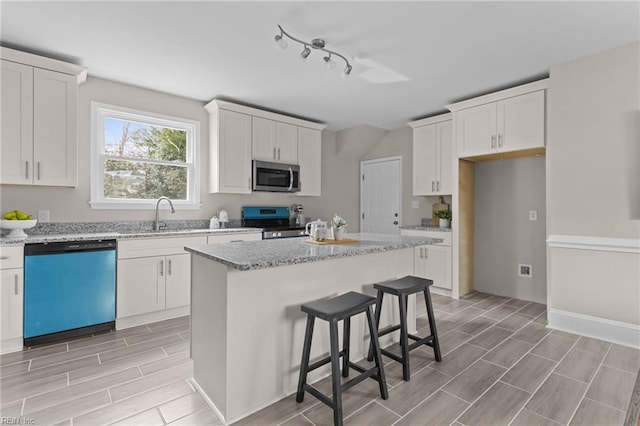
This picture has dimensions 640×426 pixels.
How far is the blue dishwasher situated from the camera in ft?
8.89

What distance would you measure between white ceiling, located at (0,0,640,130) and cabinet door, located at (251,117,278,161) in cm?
68

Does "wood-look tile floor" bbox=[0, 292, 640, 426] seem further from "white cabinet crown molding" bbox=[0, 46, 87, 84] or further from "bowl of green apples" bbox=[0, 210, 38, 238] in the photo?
"white cabinet crown molding" bbox=[0, 46, 87, 84]

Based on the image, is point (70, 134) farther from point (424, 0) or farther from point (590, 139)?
point (590, 139)

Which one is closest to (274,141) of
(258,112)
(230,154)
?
(258,112)

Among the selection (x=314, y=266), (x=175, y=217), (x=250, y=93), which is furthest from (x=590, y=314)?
(x=175, y=217)

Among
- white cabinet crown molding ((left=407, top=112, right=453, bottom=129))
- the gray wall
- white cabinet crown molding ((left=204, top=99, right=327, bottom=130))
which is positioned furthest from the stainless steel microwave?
the gray wall

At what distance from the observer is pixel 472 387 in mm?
2131

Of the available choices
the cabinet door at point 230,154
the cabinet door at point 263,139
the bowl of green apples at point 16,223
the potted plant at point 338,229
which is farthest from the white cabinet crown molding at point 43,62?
the potted plant at point 338,229

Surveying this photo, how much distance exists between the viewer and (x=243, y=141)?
14.0 feet

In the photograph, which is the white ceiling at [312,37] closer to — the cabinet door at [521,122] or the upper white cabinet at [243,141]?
the cabinet door at [521,122]

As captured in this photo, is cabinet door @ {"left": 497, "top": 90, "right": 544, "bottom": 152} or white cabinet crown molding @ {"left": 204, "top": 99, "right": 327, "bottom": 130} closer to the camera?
cabinet door @ {"left": 497, "top": 90, "right": 544, "bottom": 152}

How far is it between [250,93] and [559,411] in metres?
3.99

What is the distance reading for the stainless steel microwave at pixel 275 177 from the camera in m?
4.41

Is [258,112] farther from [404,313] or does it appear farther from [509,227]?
[509,227]
